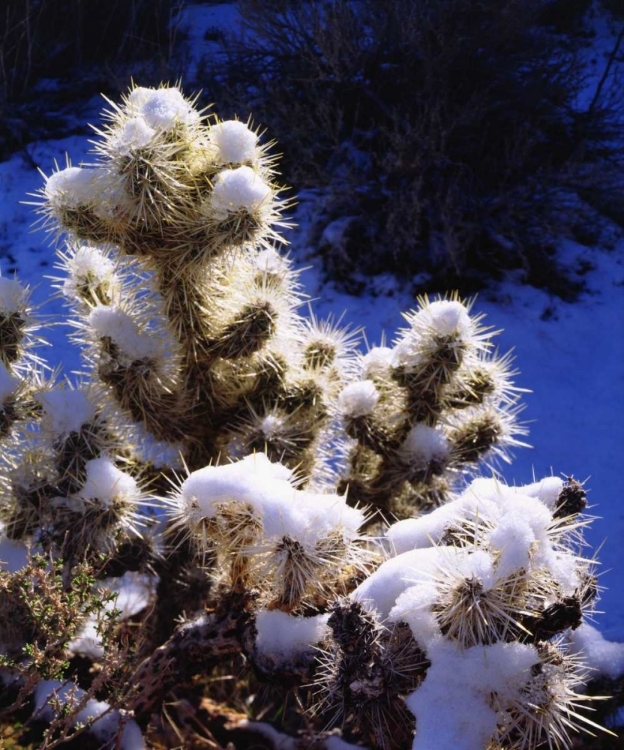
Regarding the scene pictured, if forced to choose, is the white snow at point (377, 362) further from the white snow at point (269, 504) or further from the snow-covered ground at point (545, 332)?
the snow-covered ground at point (545, 332)

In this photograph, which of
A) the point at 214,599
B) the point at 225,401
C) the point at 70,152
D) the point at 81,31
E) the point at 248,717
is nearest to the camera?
the point at 214,599

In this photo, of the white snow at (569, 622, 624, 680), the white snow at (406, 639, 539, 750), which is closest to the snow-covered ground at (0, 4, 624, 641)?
the white snow at (569, 622, 624, 680)

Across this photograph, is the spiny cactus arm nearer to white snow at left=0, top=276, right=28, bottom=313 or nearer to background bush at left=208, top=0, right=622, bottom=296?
white snow at left=0, top=276, right=28, bottom=313

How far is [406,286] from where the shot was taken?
427 cm

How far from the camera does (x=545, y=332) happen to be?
13.4 ft

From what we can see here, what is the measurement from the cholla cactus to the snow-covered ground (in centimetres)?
109

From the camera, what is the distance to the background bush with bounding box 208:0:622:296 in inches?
165

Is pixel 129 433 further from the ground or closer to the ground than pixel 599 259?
closer to the ground

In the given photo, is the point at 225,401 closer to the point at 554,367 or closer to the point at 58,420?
the point at 58,420

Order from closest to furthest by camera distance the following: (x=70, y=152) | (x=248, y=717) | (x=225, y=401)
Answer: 1. (x=225, y=401)
2. (x=248, y=717)
3. (x=70, y=152)

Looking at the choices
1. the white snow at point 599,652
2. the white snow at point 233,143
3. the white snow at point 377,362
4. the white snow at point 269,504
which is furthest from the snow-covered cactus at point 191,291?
the white snow at point 599,652

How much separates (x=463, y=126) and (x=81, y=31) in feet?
8.61

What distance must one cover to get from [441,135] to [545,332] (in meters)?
1.23

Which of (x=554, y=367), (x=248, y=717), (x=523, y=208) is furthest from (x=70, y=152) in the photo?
(x=248, y=717)
